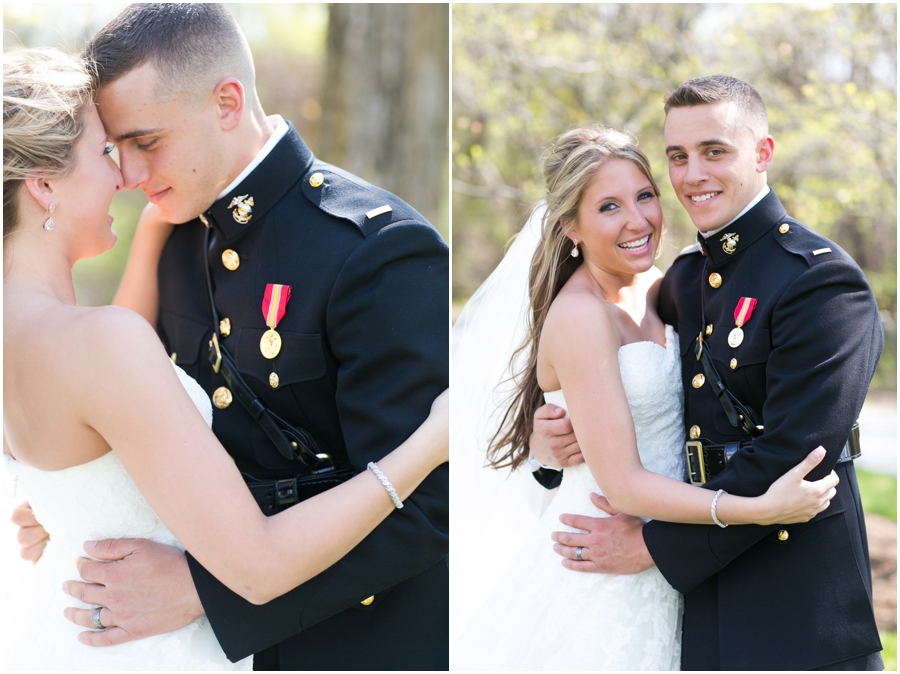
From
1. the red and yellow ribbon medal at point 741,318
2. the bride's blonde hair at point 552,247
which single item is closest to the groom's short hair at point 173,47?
the bride's blonde hair at point 552,247

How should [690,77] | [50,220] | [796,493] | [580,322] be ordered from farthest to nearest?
[690,77] < [580,322] < [796,493] < [50,220]

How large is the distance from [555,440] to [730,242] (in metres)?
0.95

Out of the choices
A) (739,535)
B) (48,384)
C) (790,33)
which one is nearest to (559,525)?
(739,535)

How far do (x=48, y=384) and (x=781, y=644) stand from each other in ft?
7.53

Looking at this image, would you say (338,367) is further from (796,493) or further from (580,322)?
(796,493)

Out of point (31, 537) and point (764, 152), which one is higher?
point (764, 152)

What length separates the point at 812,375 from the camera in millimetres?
2377

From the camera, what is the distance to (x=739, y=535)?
2.52m

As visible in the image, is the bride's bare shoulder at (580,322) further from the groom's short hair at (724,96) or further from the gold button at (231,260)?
the gold button at (231,260)

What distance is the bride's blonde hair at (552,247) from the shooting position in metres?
2.96

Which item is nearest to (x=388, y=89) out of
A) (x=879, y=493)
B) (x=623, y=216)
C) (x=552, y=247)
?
(x=552, y=247)

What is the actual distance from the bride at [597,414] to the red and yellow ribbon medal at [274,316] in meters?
0.98

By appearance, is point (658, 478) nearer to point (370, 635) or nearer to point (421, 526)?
point (421, 526)

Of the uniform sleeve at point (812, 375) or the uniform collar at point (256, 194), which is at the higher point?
the uniform collar at point (256, 194)
